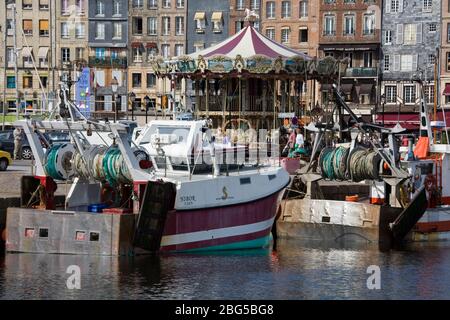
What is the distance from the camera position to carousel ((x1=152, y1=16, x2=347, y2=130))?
50.4m

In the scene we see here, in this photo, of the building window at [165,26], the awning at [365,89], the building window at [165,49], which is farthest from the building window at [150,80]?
the awning at [365,89]

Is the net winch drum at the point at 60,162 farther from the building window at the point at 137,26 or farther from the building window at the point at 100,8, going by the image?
the building window at the point at 100,8

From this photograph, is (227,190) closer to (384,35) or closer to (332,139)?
(332,139)

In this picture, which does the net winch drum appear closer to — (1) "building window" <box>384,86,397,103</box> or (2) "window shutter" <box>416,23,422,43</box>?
(1) "building window" <box>384,86,397,103</box>

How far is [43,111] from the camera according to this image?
3550 centimetres

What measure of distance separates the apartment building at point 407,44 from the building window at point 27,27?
2949 centimetres

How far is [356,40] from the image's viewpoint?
304ft

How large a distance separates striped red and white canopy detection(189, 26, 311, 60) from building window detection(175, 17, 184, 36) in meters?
43.8

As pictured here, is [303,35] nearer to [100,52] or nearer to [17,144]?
[100,52]

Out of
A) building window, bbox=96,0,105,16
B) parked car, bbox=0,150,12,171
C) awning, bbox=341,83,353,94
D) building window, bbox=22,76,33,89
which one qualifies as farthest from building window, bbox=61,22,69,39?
parked car, bbox=0,150,12,171

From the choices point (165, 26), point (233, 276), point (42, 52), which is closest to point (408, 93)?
point (165, 26)

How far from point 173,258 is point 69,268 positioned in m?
3.36

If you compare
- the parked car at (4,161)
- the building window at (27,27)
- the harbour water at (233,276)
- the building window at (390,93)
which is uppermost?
the building window at (27,27)

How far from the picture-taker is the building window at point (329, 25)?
93.3 metres
